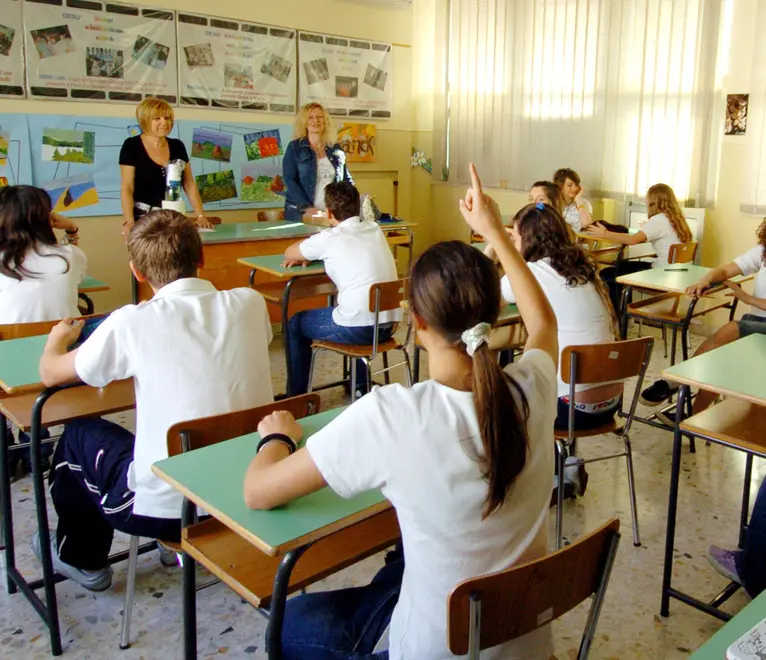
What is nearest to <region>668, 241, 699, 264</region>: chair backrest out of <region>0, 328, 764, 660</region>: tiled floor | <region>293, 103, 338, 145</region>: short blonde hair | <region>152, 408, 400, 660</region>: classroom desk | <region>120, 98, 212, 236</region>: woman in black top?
<region>0, 328, 764, 660</region>: tiled floor

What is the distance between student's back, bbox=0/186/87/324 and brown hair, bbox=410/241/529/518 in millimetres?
2031

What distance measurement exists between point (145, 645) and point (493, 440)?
4.67 feet

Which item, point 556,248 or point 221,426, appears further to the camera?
point 556,248

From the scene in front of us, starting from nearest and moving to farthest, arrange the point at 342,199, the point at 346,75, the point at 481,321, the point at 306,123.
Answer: the point at 481,321
the point at 342,199
the point at 306,123
the point at 346,75

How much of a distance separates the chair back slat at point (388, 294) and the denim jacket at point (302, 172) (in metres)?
1.96

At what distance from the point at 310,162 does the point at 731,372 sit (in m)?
3.59

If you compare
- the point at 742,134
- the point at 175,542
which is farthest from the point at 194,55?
the point at 175,542

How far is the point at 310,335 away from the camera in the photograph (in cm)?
370

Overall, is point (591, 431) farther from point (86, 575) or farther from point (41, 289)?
point (41, 289)

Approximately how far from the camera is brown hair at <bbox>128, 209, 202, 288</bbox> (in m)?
1.91

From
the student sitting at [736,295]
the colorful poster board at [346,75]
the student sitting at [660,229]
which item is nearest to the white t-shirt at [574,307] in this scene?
the student sitting at [736,295]

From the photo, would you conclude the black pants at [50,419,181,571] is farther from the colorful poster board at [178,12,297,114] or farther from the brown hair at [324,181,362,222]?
the colorful poster board at [178,12,297,114]

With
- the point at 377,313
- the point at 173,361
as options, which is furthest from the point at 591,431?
the point at 173,361

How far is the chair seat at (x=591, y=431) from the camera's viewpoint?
2557 mm
